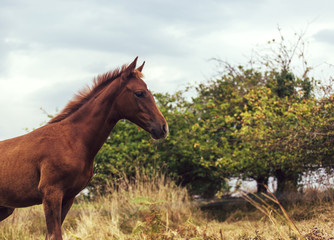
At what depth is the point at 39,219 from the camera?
932 cm

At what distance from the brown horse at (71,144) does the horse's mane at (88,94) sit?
0.04 feet

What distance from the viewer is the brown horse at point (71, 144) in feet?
13.9

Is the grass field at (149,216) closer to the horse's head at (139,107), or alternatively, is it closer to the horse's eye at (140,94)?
the horse's head at (139,107)

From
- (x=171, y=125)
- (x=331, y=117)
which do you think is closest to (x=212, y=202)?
(x=171, y=125)

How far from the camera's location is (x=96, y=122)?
4.52m

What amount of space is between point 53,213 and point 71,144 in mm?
776

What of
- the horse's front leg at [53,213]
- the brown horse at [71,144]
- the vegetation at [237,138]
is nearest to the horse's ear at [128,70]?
the brown horse at [71,144]

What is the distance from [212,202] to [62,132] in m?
8.44

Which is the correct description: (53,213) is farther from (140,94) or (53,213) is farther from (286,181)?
(286,181)

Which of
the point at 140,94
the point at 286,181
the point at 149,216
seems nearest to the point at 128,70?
the point at 140,94

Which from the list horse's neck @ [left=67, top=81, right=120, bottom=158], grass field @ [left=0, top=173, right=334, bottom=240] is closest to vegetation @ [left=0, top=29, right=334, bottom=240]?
grass field @ [left=0, top=173, right=334, bottom=240]

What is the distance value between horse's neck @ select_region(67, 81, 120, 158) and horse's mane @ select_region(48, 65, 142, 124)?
0.19 m

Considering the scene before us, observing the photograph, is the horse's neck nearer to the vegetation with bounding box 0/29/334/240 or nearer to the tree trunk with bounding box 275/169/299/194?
the vegetation with bounding box 0/29/334/240

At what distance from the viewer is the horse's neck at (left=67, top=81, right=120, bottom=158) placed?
14.7ft
